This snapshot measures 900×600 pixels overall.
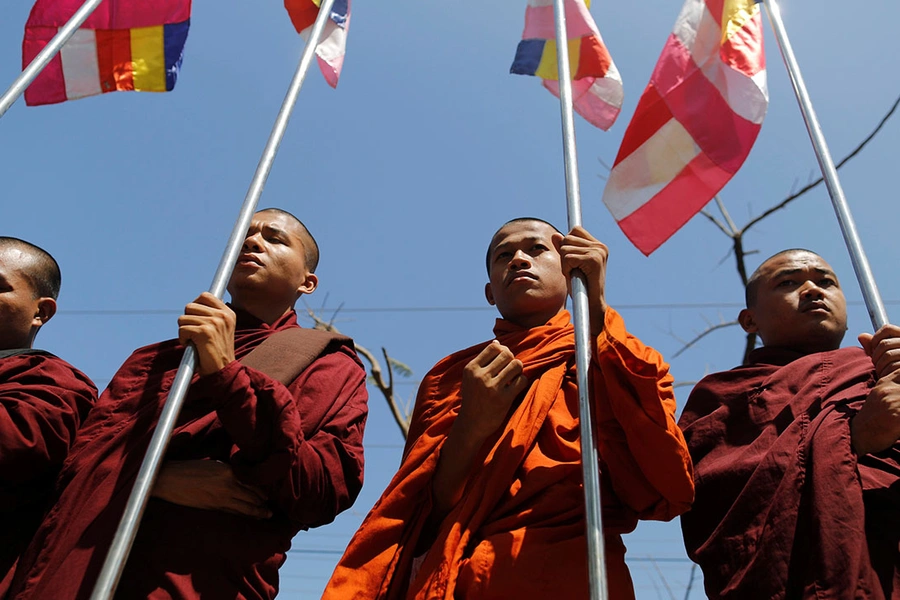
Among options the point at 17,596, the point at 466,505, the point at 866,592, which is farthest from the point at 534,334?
the point at 17,596

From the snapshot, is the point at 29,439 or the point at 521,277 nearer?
the point at 29,439

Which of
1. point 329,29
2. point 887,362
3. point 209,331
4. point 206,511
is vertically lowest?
point 206,511

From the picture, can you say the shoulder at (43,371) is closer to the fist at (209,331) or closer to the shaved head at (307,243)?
the fist at (209,331)

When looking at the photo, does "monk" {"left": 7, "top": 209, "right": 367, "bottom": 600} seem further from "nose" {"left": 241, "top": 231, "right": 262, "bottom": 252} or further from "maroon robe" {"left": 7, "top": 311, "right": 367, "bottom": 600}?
"nose" {"left": 241, "top": 231, "right": 262, "bottom": 252}

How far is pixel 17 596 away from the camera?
2502mm

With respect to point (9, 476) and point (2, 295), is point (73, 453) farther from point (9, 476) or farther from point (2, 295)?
point (2, 295)

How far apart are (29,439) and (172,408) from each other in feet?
1.89

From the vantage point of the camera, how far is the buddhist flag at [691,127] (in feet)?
13.9

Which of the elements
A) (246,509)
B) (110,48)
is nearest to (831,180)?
(246,509)

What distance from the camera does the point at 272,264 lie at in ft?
12.2

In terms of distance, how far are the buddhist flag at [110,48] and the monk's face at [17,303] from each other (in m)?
1.37

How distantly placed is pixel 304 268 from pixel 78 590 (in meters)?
1.79

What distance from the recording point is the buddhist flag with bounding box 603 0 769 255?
4.25 metres

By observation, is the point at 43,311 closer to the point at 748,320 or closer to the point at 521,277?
the point at 521,277
